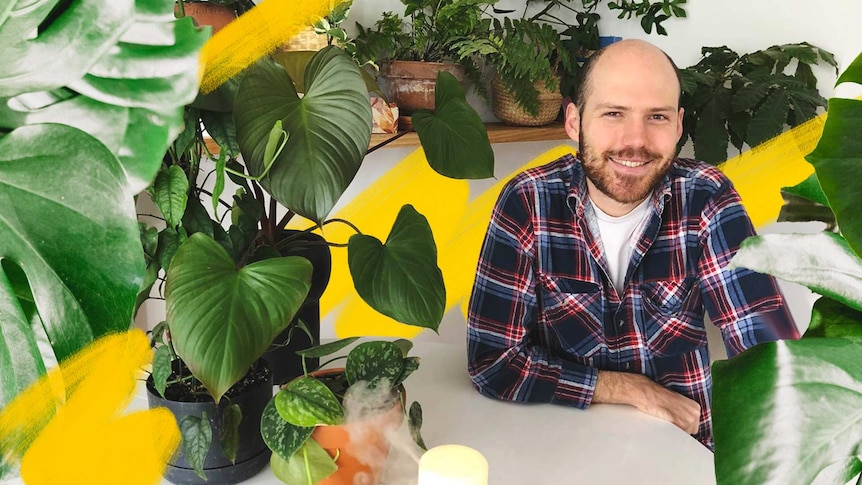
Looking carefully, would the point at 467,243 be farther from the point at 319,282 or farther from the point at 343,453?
the point at 343,453

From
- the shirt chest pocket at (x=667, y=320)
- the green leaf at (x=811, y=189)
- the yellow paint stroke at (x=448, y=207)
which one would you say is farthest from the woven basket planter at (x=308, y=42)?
the green leaf at (x=811, y=189)

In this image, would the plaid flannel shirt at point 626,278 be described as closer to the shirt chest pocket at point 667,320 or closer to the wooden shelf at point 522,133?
the shirt chest pocket at point 667,320

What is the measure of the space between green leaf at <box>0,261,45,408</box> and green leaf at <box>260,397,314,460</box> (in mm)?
271

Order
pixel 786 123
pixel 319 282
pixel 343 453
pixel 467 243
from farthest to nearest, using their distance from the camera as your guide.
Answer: pixel 467 243
pixel 786 123
pixel 319 282
pixel 343 453

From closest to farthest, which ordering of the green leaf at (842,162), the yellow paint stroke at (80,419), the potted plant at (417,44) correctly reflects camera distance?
the green leaf at (842,162) → the yellow paint stroke at (80,419) → the potted plant at (417,44)

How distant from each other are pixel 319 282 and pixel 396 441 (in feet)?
0.78

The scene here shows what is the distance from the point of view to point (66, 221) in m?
0.32

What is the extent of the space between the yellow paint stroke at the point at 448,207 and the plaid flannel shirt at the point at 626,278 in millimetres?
488

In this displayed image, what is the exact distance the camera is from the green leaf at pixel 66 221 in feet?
1.06

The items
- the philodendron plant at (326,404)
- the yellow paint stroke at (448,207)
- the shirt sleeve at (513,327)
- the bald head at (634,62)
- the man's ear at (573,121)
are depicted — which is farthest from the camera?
the yellow paint stroke at (448,207)

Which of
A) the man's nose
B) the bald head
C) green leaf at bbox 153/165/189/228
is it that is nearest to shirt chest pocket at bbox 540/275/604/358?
the man's nose

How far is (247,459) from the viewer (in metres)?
0.70

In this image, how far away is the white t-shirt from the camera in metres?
1.35

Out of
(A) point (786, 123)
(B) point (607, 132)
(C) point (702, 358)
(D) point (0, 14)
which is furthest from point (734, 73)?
(D) point (0, 14)
